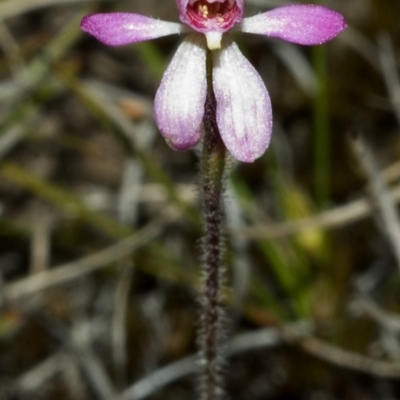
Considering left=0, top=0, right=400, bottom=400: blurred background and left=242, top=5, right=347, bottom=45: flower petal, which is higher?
left=0, top=0, right=400, bottom=400: blurred background

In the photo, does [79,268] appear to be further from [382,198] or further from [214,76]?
[214,76]

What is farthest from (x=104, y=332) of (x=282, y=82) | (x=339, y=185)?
(x=282, y=82)

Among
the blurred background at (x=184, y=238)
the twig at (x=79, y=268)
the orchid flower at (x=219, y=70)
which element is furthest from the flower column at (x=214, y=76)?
the twig at (x=79, y=268)

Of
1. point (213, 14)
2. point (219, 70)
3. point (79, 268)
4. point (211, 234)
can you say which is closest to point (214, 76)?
point (219, 70)

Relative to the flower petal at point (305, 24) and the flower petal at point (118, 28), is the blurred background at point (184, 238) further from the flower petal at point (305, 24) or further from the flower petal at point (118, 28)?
the flower petal at point (118, 28)

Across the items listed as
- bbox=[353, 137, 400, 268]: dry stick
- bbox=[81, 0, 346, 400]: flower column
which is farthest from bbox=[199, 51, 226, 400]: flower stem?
bbox=[353, 137, 400, 268]: dry stick

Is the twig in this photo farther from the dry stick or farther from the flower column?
the flower column

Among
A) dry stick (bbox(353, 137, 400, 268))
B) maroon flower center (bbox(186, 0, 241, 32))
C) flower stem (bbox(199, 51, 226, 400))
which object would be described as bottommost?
flower stem (bbox(199, 51, 226, 400))
